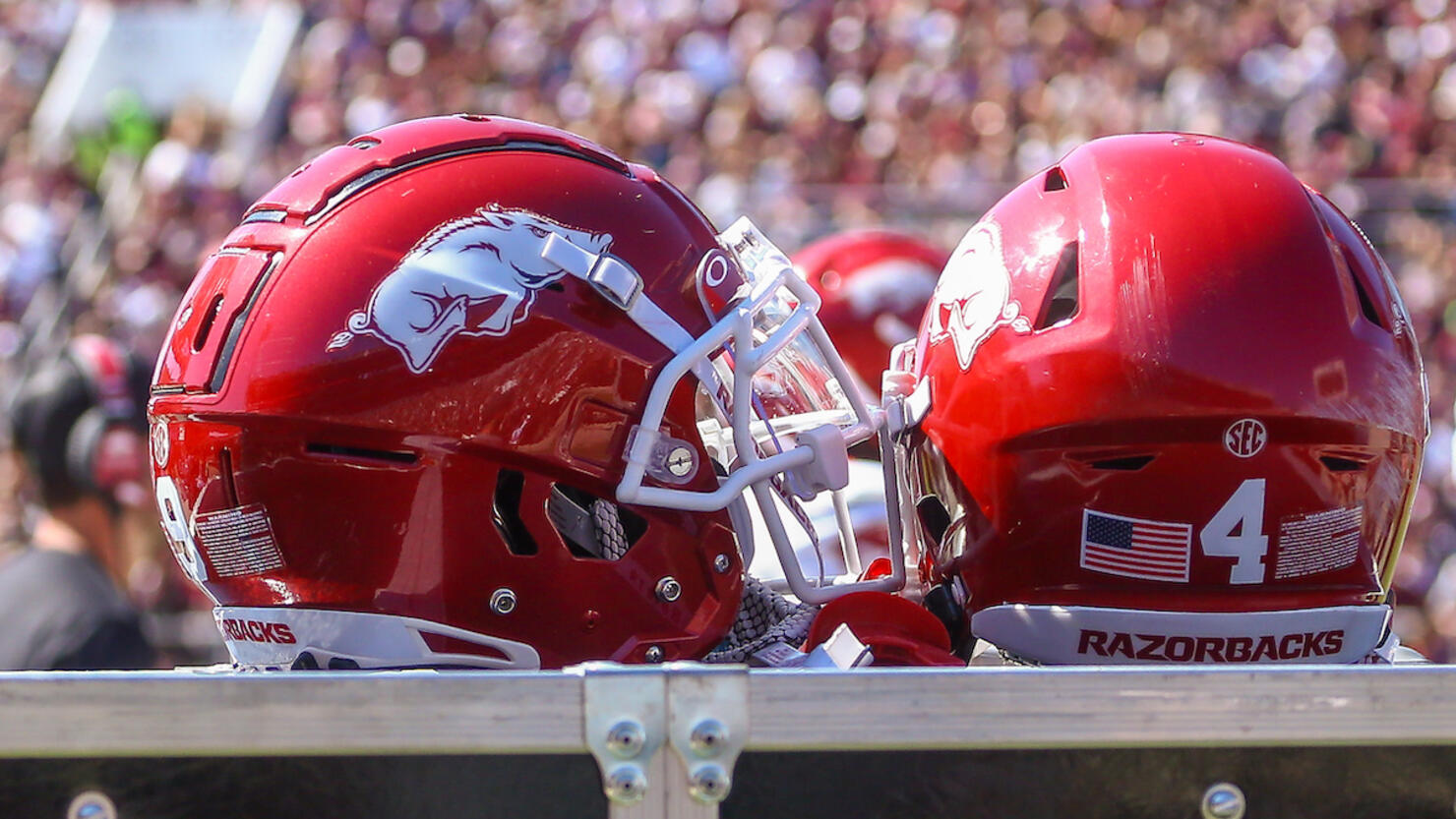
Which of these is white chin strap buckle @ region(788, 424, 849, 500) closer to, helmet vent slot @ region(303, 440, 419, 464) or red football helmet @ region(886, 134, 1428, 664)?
red football helmet @ region(886, 134, 1428, 664)

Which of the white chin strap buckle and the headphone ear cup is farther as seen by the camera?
the headphone ear cup

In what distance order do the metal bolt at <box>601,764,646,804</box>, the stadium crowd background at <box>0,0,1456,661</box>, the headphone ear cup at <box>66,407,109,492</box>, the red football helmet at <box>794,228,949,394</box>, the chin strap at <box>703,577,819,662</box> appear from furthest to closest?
the stadium crowd background at <box>0,0,1456,661</box>, the red football helmet at <box>794,228,949,394</box>, the headphone ear cup at <box>66,407,109,492</box>, the chin strap at <box>703,577,819,662</box>, the metal bolt at <box>601,764,646,804</box>

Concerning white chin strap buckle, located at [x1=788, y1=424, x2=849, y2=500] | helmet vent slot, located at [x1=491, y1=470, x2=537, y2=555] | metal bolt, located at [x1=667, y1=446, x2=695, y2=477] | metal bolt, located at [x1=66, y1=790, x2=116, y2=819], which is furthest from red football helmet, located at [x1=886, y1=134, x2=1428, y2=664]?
metal bolt, located at [x1=66, y1=790, x2=116, y2=819]

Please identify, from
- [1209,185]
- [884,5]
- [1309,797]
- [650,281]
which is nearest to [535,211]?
[650,281]

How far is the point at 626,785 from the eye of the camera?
1279 mm

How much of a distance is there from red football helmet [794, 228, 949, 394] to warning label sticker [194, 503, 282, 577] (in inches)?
96.6

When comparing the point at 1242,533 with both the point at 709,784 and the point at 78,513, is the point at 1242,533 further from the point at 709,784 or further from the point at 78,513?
the point at 78,513

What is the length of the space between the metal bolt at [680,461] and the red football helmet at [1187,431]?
36 cm

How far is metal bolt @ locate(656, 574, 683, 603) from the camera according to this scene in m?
1.91

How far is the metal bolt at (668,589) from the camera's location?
1912 mm

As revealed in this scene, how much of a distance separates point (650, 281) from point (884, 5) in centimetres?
1250

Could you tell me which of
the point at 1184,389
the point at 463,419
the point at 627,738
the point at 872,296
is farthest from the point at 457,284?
the point at 872,296

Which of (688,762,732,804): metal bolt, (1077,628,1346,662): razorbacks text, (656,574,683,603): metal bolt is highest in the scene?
(1077,628,1346,662): razorbacks text

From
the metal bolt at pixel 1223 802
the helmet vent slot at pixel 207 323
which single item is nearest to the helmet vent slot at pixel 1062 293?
the metal bolt at pixel 1223 802
